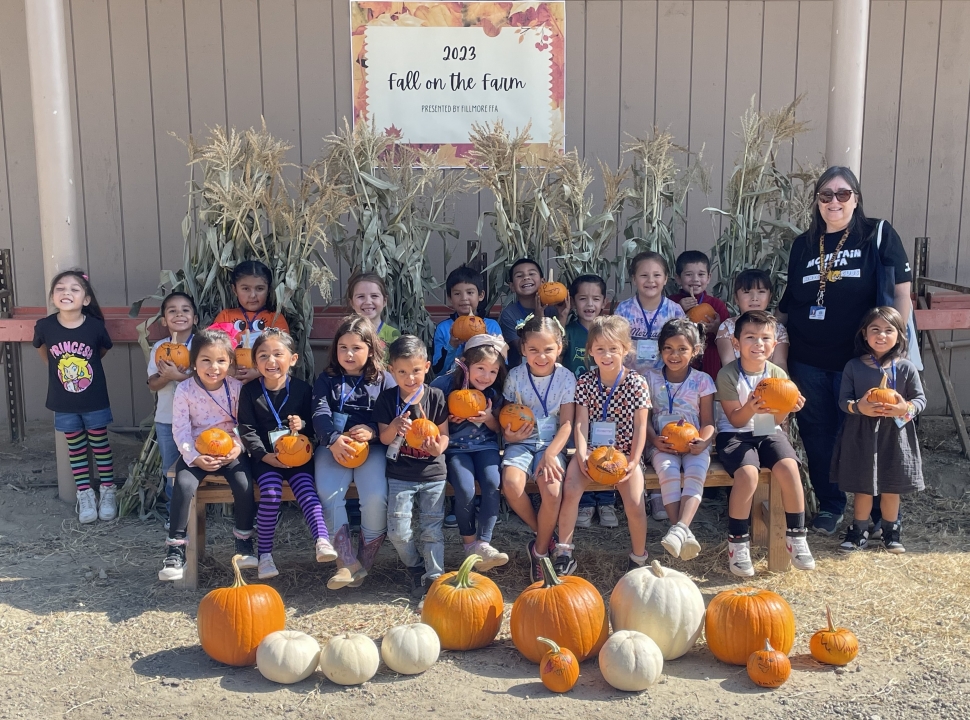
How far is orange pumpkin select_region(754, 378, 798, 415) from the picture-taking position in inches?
163

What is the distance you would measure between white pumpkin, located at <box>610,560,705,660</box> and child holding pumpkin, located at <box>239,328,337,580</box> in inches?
51.1

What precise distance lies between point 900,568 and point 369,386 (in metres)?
2.67

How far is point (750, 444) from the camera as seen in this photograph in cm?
429

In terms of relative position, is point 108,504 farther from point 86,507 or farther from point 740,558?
point 740,558

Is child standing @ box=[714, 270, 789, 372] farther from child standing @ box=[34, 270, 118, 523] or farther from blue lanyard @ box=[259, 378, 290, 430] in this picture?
child standing @ box=[34, 270, 118, 523]

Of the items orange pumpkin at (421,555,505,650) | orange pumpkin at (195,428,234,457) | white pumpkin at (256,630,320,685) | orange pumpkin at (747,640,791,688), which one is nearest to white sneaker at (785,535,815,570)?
orange pumpkin at (747,640,791,688)

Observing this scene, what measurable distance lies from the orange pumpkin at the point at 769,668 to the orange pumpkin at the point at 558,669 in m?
0.63

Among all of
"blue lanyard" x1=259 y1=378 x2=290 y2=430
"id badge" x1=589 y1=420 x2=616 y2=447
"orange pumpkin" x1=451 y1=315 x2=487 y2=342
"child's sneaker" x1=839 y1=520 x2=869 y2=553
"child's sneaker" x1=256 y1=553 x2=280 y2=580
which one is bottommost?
"child's sneaker" x1=839 y1=520 x2=869 y2=553

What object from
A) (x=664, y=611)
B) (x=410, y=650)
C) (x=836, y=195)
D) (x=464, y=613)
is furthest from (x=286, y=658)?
(x=836, y=195)

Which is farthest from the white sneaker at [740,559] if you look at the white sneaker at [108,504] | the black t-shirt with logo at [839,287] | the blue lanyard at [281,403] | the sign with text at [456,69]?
the white sneaker at [108,504]

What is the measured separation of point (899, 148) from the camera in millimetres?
6402

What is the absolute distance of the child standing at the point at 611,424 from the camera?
408 cm

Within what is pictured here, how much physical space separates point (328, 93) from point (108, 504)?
3039 millimetres

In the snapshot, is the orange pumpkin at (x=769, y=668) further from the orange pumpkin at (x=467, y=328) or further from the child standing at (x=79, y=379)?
the child standing at (x=79, y=379)
